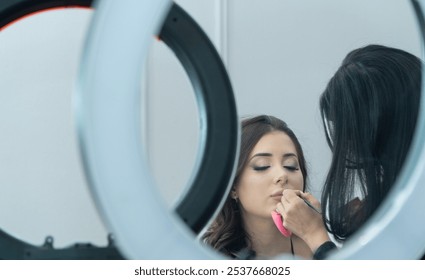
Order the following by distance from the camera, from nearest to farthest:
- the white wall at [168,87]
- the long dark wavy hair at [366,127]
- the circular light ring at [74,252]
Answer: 1. the circular light ring at [74,252]
2. the long dark wavy hair at [366,127]
3. the white wall at [168,87]

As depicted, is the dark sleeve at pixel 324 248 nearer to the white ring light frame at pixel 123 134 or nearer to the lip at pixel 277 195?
the lip at pixel 277 195

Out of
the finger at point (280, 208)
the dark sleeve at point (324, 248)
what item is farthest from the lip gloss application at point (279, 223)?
the dark sleeve at point (324, 248)

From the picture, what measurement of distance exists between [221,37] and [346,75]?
534 mm

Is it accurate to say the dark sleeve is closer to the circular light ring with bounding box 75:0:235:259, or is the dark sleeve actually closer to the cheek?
the cheek

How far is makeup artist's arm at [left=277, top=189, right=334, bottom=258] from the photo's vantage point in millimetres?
1116

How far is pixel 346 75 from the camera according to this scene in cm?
105

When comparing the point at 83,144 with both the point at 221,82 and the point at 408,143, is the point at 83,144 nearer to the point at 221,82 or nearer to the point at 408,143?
the point at 221,82

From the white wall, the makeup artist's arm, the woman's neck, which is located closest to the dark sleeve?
the makeup artist's arm

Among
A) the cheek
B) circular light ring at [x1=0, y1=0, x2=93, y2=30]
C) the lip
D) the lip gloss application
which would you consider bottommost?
the lip gloss application

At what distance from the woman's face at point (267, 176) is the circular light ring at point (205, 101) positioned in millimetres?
672

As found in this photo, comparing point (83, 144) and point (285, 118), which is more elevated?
point (285, 118)

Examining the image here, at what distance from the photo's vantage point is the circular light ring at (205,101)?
1.67 ft

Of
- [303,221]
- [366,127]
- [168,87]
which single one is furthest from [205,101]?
[168,87]

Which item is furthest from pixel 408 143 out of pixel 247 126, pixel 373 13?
pixel 373 13
